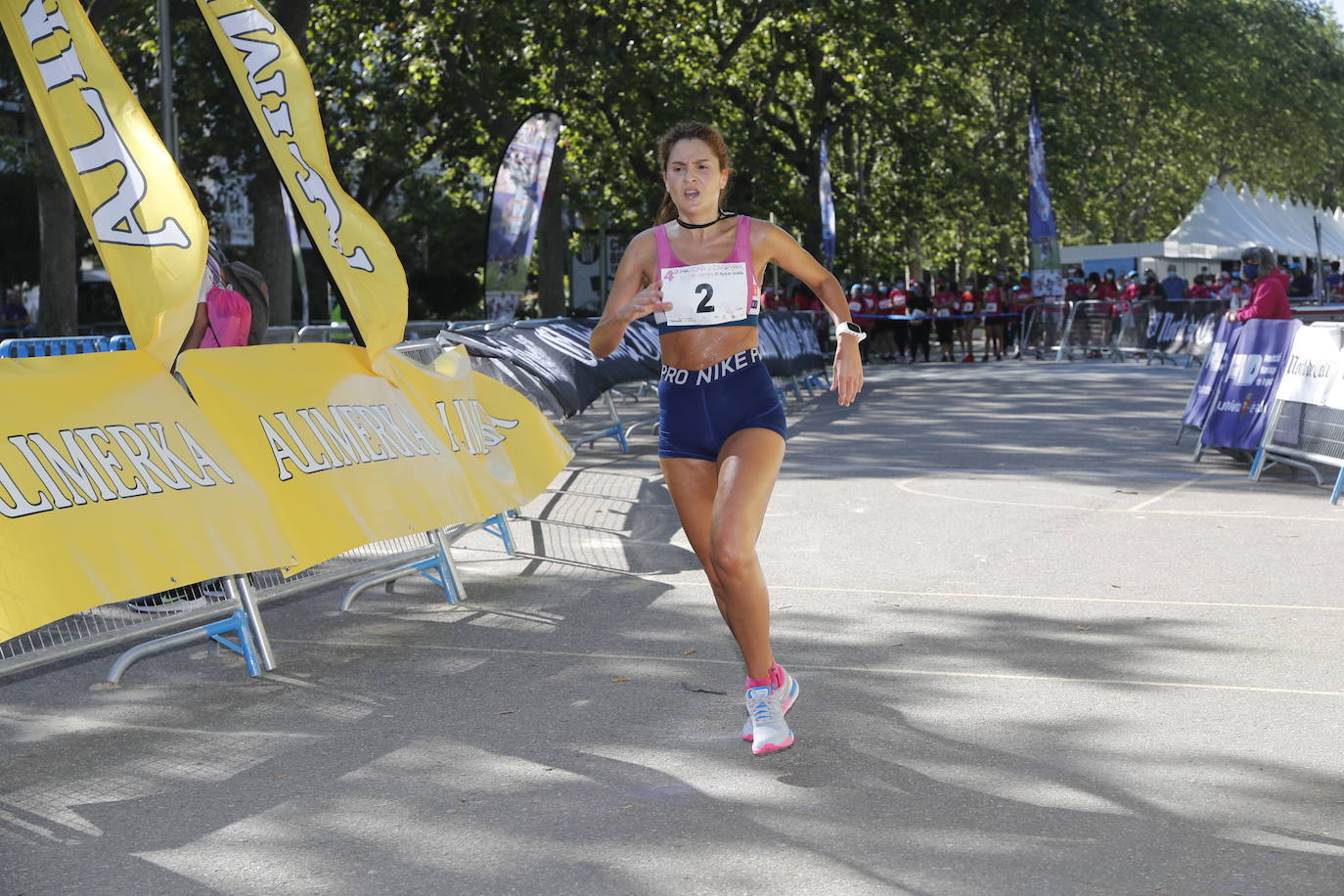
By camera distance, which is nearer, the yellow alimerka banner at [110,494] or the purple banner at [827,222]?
the yellow alimerka banner at [110,494]

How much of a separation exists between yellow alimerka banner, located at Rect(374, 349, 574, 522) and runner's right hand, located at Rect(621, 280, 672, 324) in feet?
8.51

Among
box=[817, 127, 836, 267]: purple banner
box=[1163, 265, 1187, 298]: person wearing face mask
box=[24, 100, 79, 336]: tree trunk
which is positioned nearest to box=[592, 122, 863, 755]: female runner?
box=[24, 100, 79, 336]: tree trunk

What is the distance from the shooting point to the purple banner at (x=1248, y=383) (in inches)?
526

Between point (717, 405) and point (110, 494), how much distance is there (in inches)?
86.9

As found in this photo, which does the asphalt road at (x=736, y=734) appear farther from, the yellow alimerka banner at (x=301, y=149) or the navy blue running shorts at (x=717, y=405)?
the yellow alimerka banner at (x=301, y=149)

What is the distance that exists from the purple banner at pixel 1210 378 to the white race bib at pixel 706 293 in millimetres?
9720

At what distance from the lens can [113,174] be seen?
21.6 ft

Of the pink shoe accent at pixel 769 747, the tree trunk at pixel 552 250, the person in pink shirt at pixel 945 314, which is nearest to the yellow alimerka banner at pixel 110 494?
the pink shoe accent at pixel 769 747

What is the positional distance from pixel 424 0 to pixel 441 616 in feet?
83.7

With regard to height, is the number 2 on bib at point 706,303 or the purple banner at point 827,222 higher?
the purple banner at point 827,222

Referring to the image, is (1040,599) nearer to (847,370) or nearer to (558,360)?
(847,370)

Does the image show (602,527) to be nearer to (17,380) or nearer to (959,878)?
(17,380)

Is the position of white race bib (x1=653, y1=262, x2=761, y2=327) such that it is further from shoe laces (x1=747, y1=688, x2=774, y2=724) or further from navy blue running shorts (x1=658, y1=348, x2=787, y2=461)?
shoe laces (x1=747, y1=688, x2=774, y2=724)

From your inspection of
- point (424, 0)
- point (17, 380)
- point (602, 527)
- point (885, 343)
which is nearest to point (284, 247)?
point (424, 0)
